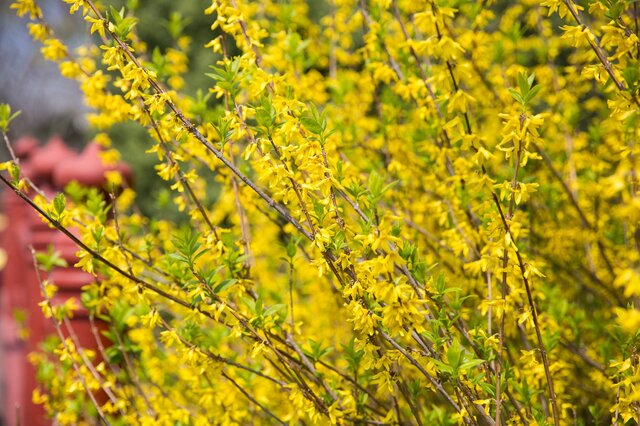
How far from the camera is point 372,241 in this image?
1584 mm

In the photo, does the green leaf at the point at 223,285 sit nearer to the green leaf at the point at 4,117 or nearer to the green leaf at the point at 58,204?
the green leaf at the point at 58,204

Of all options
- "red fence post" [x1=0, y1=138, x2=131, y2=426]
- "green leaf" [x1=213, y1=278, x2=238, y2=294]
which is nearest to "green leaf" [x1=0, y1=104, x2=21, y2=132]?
"red fence post" [x1=0, y1=138, x2=131, y2=426]

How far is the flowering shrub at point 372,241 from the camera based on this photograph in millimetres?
1741

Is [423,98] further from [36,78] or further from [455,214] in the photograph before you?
[36,78]

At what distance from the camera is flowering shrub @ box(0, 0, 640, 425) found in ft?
5.71

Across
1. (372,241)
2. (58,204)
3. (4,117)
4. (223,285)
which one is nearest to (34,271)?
(4,117)

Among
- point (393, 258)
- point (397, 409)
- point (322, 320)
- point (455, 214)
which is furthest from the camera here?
point (322, 320)

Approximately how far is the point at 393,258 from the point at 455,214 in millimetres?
939

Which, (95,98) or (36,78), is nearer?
(95,98)

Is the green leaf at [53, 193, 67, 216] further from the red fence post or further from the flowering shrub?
the red fence post

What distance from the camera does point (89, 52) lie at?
301 centimetres

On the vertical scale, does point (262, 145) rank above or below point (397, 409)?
above

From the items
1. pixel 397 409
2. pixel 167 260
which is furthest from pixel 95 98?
pixel 397 409

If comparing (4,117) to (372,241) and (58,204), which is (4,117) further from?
(372,241)
